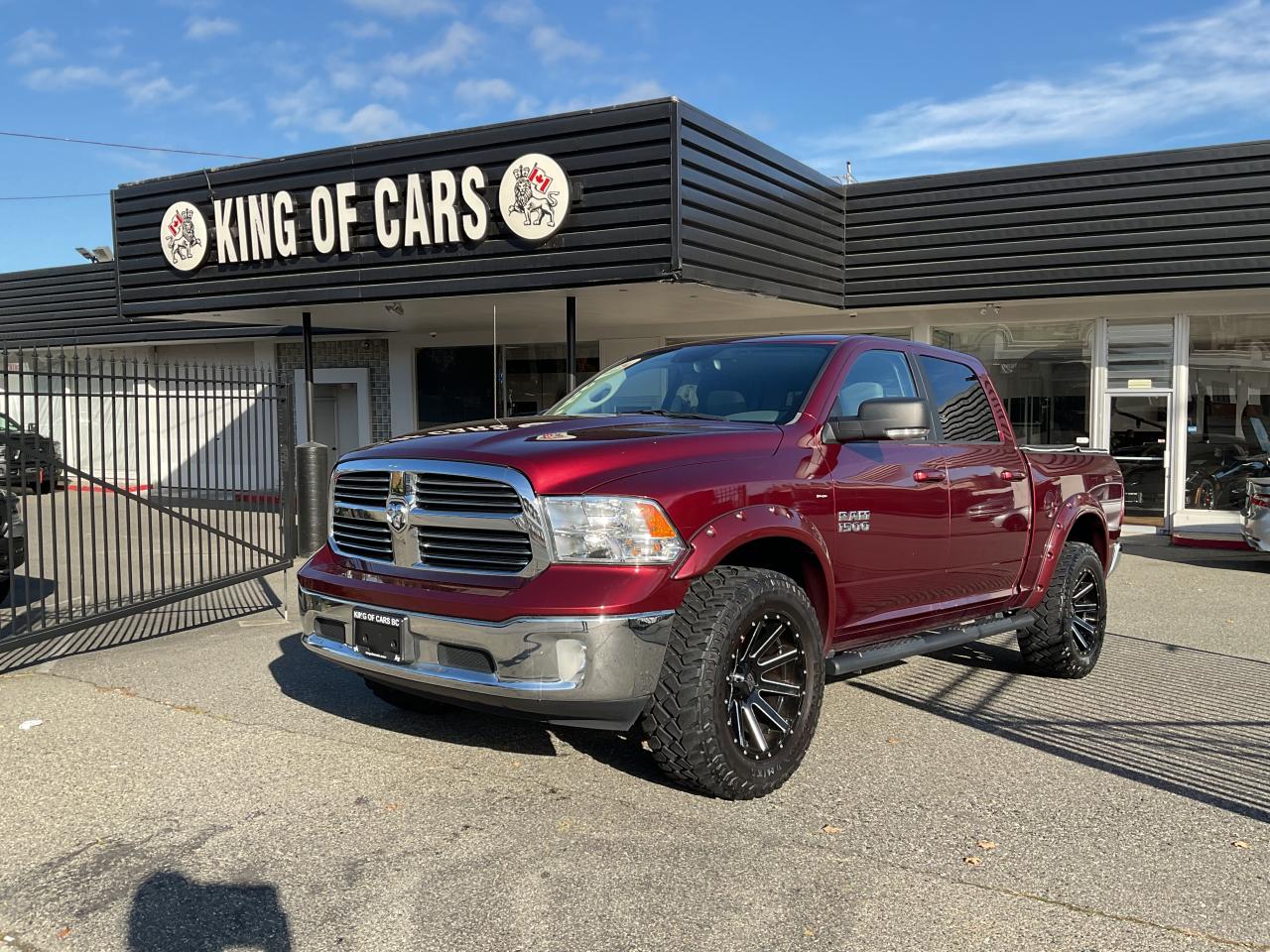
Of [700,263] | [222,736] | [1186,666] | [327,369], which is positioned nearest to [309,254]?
[700,263]

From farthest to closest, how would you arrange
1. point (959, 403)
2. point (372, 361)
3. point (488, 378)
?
point (372, 361)
point (488, 378)
point (959, 403)

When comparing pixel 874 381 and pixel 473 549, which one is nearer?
pixel 473 549

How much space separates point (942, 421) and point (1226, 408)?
9868mm

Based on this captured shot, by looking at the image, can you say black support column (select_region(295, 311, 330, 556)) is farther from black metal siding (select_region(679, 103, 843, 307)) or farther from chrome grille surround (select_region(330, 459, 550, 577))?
chrome grille surround (select_region(330, 459, 550, 577))

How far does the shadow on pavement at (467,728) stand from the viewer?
462 centimetres

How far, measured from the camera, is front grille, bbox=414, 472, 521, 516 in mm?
3775

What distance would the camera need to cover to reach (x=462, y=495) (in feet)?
12.8

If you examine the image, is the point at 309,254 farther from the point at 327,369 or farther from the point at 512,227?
the point at 327,369

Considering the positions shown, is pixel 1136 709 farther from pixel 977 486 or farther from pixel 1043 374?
pixel 1043 374

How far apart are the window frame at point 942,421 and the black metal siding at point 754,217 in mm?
4703

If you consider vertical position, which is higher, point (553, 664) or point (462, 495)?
point (462, 495)

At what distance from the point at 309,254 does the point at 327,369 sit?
667 cm

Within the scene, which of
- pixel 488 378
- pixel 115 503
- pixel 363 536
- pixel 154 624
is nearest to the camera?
pixel 363 536

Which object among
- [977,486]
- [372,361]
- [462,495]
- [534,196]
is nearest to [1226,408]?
[534,196]
